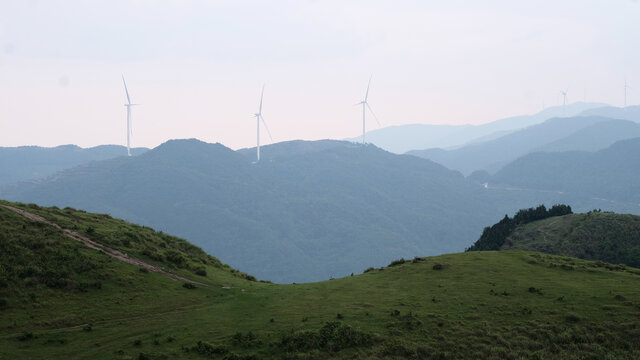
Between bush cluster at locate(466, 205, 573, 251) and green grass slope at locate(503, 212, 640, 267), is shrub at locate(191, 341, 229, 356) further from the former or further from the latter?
bush cluster at locate(466, 205, 573, 251)

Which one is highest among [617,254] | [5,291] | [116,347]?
[5,291]

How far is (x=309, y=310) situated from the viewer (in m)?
30.3

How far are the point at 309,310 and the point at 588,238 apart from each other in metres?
60.0

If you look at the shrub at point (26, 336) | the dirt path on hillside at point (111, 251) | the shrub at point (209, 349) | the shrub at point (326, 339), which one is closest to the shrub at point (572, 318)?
the shrub at point (326, 339)

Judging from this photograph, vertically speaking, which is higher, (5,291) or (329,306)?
(5,291)

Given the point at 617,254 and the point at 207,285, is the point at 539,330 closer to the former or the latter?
the point at 207,285

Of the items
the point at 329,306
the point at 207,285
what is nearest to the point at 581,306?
the point at 329,306

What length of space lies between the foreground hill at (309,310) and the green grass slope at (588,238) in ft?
114

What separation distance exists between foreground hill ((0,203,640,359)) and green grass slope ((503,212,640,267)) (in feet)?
114

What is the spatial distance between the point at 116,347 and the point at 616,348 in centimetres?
2504

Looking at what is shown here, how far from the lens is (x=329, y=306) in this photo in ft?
102

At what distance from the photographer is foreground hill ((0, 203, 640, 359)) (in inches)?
992

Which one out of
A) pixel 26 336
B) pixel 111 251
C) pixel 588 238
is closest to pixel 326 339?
pixel 26 336

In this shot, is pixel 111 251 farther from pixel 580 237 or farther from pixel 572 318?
pixel 580 237
